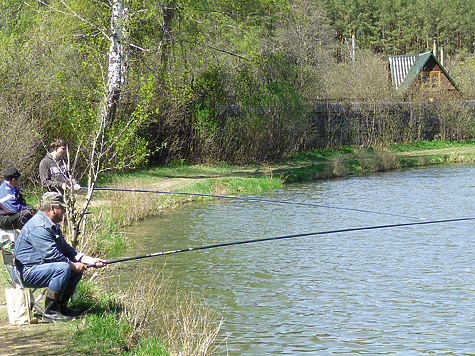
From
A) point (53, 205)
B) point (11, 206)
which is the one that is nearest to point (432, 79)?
point (11, 206)

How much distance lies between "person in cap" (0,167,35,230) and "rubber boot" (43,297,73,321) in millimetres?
1751

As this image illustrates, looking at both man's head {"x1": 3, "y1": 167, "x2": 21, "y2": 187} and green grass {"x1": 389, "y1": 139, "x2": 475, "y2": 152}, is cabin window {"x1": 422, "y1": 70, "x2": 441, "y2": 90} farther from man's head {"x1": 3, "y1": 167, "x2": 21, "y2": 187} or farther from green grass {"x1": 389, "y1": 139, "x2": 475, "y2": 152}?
man's head {"x1": 3, "y1": 167, "x2": 21, "y2": 187}

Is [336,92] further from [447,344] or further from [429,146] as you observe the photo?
[447,344]

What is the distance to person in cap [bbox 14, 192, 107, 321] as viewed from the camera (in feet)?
19.7

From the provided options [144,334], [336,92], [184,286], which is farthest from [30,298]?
[336,92]

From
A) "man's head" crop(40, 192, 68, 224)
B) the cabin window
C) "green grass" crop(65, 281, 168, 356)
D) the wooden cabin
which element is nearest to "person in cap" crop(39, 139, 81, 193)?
"green grass" crop(65, 281, 168, 356)

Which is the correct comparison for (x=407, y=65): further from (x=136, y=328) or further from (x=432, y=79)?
(x=136, y=328)

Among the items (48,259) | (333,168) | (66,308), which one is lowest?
(66,308)

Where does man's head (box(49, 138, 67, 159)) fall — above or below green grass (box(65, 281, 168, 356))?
above

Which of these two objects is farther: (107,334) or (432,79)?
(432,79)

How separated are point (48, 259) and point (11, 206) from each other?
1.99m

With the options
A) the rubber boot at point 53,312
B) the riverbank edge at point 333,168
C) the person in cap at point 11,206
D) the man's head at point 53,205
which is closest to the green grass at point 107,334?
the rubber boot at point 53,312

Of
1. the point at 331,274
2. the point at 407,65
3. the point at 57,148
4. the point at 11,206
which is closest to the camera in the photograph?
the point at 11,206

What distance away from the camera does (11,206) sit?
7.75 m
